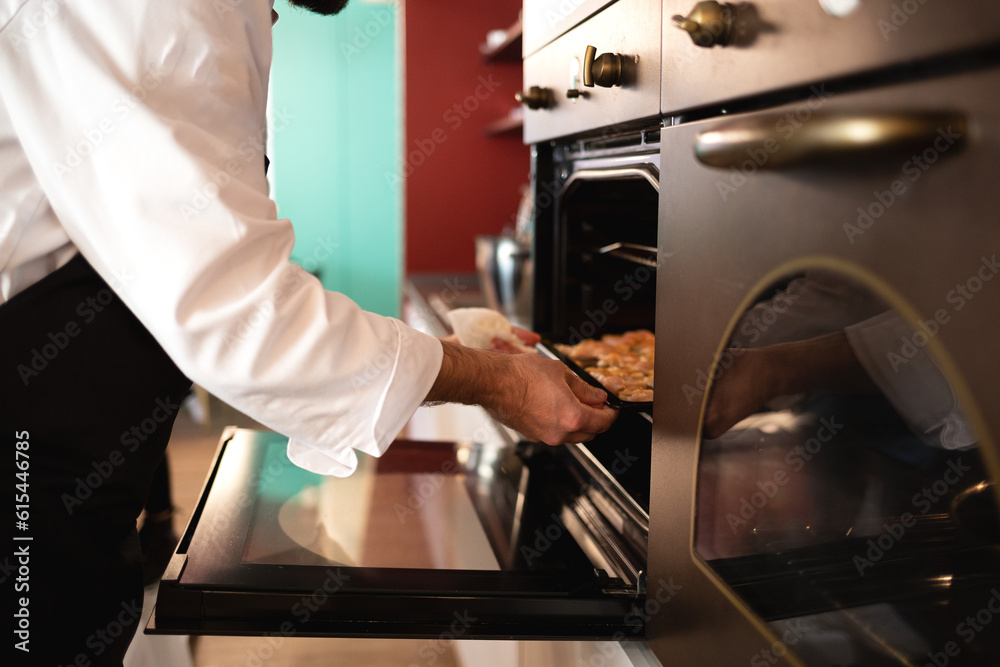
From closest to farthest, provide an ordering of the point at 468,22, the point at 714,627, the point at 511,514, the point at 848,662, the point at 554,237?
the point at 848,662
the point at 714,627
the point at 511,514
the point at 554,237
the point at 468,22

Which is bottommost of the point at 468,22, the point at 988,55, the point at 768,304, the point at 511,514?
the point at 511,514

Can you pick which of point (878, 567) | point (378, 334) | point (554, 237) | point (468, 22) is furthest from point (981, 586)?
point (468, 22)

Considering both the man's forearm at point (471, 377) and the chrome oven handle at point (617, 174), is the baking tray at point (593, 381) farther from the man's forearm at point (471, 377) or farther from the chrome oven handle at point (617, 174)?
the chrome oven handle at point (617, 174)

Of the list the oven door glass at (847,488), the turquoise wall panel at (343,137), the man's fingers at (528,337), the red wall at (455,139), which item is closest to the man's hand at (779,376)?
the oven door glass at (847,488)

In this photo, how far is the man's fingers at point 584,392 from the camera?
0.84 m

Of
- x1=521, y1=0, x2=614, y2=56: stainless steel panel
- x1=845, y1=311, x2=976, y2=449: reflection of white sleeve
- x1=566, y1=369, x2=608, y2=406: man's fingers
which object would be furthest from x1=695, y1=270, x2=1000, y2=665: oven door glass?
x1=521, y1=0, x2=614, y2=56: stainless steel panel

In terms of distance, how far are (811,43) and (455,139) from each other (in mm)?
3682

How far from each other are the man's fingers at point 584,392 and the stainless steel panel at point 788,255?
140 millimetres

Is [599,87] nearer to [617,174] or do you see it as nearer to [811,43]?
[617,174]

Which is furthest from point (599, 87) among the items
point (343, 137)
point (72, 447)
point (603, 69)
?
point (343, 137)

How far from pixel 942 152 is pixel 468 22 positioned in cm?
394

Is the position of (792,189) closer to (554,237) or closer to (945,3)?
(945,3)

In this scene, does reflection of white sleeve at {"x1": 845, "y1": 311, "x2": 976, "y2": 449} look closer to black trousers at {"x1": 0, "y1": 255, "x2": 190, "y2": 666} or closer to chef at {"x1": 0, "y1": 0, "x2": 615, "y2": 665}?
chef at {"x1": 0, "y1": 0, "x2": 615, "y2": 665}

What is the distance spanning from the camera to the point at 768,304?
53 cm
